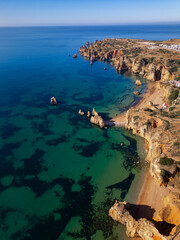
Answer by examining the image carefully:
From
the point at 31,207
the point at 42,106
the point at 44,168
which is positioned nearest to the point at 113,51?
the point at 42,106

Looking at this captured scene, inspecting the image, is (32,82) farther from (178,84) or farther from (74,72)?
(178,84)

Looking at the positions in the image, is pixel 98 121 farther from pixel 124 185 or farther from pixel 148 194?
pixel 148 194

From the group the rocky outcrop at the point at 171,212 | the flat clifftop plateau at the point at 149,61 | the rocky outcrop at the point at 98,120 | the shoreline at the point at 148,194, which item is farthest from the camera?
the flat clifftop plateau at the point at 149,61

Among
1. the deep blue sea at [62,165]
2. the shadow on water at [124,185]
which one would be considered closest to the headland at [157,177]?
the deep blue sea at [62,165]

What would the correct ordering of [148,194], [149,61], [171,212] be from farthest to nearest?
[149,61], [148,194], [171,212]

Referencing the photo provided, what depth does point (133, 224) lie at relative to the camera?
2459 cm

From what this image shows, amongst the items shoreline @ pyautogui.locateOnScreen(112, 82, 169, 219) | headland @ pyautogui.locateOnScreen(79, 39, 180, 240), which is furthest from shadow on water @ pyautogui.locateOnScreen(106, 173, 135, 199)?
headland @ pyautogui.locateOnScreen(79, 39, 180, 240)

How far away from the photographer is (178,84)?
65.3 meters

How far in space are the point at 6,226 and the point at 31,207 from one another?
4.47 meters

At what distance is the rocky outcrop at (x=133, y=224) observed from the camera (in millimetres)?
22547

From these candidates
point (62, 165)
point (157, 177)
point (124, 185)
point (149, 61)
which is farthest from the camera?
point (149, 61)

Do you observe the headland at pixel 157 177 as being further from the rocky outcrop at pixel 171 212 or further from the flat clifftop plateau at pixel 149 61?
the flat clifftop plateau at pixel 149 61

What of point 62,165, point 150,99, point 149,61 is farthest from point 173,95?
point 149,61

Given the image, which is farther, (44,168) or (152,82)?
(152,82)
